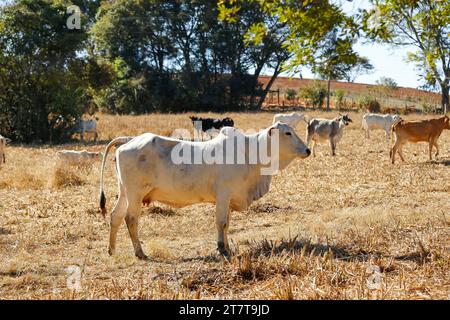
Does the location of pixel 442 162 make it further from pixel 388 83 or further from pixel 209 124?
pixel 388 83

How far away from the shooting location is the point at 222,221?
6.55m

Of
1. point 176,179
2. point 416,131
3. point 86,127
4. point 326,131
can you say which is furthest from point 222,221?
point 86,127

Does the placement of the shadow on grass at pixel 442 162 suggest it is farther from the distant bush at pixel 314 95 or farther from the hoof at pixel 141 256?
the distant bush at pixel 314 95

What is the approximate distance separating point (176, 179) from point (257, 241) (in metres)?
1.41

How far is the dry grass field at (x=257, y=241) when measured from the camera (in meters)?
4.79

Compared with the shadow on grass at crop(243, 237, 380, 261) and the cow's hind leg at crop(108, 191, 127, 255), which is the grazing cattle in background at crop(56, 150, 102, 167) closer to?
the cow's hind leg at crop(108, 191, 127, 255)

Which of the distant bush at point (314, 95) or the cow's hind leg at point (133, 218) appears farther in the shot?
the distant bush at point (314, 95)

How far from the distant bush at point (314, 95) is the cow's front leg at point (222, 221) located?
139ft

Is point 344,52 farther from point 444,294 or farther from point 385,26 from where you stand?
point 444,294

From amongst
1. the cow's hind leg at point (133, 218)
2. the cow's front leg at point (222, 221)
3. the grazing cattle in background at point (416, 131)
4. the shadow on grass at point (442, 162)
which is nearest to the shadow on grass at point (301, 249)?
the cow's front leg at point (222, 221)

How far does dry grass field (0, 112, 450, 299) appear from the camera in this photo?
15.7 feet

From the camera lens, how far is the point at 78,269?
19.5 ft
